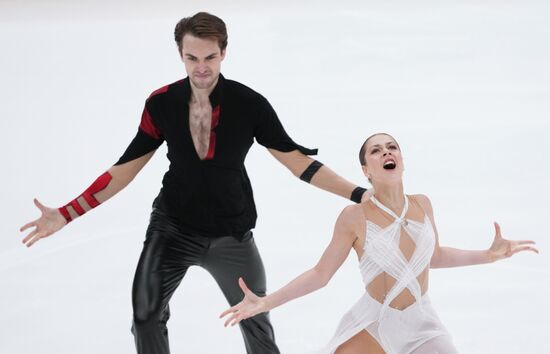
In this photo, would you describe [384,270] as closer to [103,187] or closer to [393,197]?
[393,197]

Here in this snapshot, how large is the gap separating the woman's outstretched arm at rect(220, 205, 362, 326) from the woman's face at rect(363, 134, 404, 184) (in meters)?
0.17

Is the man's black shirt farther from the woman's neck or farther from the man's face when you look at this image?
the woman's neck

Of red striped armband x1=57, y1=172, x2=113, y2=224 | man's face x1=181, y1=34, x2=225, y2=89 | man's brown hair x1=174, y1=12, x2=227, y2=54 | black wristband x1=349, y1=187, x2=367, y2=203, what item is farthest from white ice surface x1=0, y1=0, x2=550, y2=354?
man's brown hair x1=174, y1=12, x2=227, y2=54

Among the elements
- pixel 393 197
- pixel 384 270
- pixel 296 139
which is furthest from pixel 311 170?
pixel 296 139

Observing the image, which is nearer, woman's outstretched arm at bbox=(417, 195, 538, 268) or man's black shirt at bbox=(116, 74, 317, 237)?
woman's outstretched arm at bbox=(417, 195, 538, 268)

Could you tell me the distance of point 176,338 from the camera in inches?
243

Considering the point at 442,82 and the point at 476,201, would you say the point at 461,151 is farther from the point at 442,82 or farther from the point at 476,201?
the point at 442,82

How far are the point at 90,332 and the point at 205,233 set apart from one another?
5.49 ft

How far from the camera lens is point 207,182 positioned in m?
4.94

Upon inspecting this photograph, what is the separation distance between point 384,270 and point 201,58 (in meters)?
1.29

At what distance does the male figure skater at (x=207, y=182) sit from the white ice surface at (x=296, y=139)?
1.12 metres

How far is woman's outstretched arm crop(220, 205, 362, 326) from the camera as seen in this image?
14.5ft

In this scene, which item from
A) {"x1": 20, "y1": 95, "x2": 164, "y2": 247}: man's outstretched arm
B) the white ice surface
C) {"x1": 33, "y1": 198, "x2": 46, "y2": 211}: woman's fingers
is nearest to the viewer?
{"x1": 33, "y1": 198, "x2": 46, "y2": 211}: woman's fingers

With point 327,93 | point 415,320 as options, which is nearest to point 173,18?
point 327,93
